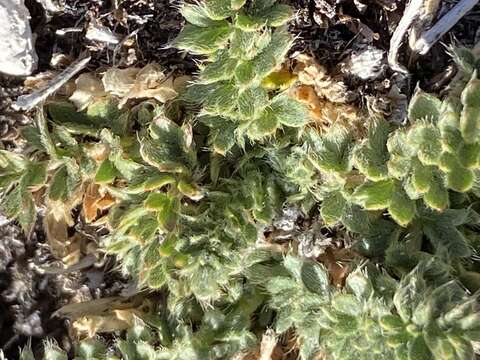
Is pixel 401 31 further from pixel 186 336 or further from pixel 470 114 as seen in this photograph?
pixel 186 336

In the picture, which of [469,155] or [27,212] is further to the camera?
[27,212]

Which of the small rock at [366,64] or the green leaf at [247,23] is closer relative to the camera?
the green leaf at [247,23]

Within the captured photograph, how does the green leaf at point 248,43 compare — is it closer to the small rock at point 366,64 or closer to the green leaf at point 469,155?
the small rock at point 366,64

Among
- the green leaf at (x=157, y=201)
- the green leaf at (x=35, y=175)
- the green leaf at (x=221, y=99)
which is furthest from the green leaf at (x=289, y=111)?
the green leaf at (x=35, y=175)

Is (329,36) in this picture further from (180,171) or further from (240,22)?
(180,171)

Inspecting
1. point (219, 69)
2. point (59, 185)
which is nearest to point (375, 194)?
point (219, 69)

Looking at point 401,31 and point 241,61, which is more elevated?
point 401,31
